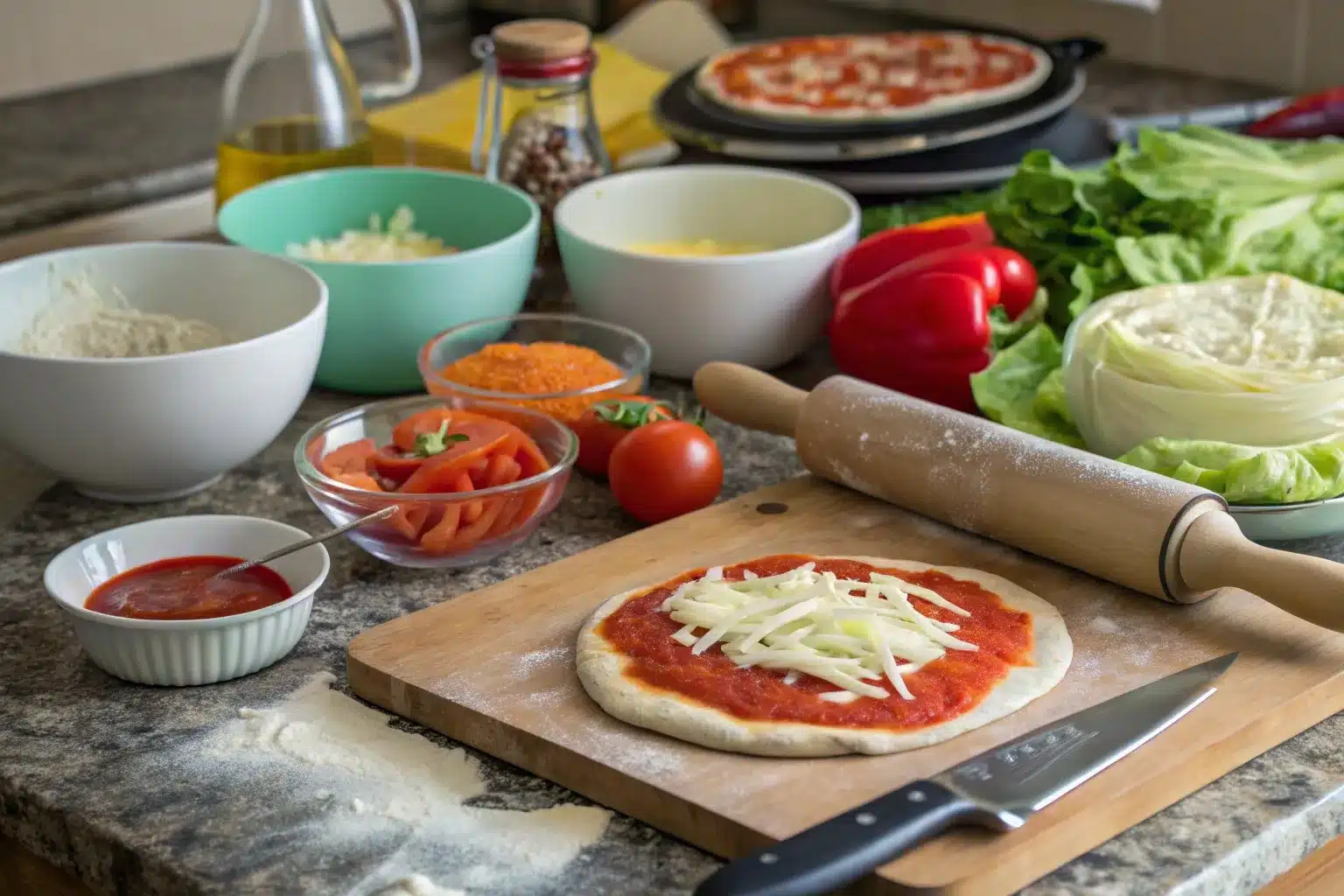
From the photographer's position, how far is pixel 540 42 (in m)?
1.89

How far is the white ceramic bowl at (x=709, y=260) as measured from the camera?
1.71m

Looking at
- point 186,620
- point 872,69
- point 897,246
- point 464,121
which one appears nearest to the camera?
point 186,620

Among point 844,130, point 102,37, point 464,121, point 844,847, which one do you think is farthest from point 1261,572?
point 102,37

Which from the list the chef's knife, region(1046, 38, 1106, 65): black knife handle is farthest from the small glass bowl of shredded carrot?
region(1046, 38, 1106, 65): black knife handle

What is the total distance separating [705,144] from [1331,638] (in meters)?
1.14

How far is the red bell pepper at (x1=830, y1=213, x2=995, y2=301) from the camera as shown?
1766mm

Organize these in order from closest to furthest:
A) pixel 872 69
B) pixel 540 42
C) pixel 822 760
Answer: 1. pixel 822 760
2. pixel 540 42
3. pixel 872 69

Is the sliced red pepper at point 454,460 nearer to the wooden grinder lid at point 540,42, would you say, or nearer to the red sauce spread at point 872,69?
the wooden grinder lid at point 540,42

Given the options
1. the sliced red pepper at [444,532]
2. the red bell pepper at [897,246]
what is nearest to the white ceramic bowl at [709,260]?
the red bell pepper at [897,246]

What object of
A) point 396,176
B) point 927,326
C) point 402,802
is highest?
point 396,176

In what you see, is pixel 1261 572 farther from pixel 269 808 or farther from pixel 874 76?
pixel 874 76

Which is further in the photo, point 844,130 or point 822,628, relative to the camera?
point 844,130

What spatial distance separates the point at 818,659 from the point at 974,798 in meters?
0.18

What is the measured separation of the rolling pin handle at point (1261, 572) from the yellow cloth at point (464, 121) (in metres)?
1.25
